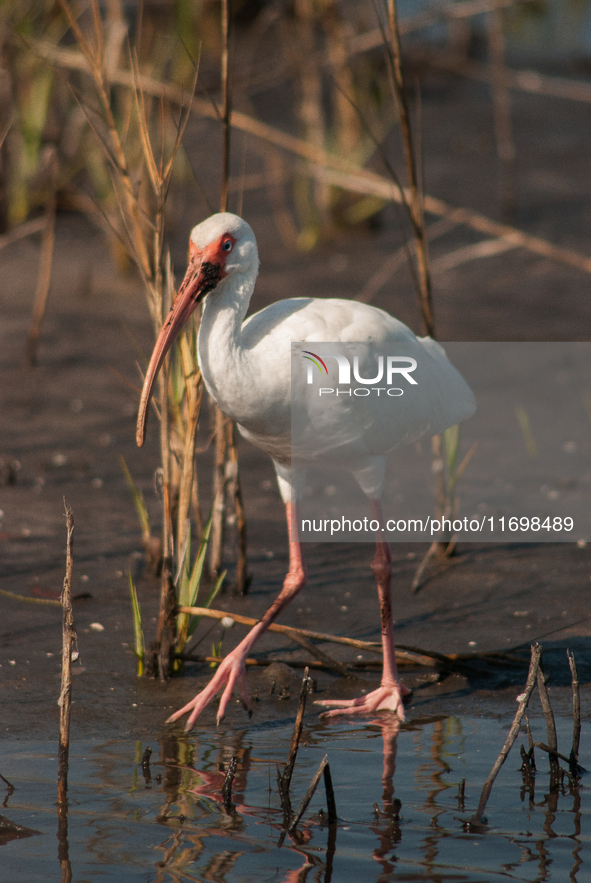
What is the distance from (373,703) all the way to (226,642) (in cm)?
82

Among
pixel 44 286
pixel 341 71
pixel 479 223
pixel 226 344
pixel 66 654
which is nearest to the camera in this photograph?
pixel 66 654

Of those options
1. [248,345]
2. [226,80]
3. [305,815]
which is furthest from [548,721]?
[226,80]

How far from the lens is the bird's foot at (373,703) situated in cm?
400

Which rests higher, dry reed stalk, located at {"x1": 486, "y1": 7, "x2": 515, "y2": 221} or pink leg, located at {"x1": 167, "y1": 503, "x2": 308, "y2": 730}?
dry reed stalk, located at {"x1": 486, "y1": 7, "x2": 515, "y2": 221}

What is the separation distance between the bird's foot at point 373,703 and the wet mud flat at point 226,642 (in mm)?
62

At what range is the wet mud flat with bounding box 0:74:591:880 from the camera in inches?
123

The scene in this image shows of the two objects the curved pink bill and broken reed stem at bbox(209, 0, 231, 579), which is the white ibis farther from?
broken reed stem at bbox(209, 0, 231, 579)

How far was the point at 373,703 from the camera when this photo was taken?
13.1ft

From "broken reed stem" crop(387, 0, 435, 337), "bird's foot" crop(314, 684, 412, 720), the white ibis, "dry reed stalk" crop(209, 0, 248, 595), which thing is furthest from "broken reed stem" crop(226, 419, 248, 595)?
"broken reed stem" crop(387, 0, 435, 337)

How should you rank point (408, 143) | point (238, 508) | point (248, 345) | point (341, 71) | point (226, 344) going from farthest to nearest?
point (341, 71), point (238, 508), point (408, 143), point (248, 345), point (226, 344)

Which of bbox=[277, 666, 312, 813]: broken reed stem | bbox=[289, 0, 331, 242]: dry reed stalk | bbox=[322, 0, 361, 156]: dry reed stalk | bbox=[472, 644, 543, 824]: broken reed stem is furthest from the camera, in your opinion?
bbox=[289, 0, 331, 242]: dry reed stalk

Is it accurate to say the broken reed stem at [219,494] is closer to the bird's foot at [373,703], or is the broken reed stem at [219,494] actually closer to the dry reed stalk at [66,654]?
the bird's foot at [373,703]

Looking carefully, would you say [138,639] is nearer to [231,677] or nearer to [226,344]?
[231,677]

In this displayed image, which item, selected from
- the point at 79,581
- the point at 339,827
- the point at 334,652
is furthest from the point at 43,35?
the point at 339,827
